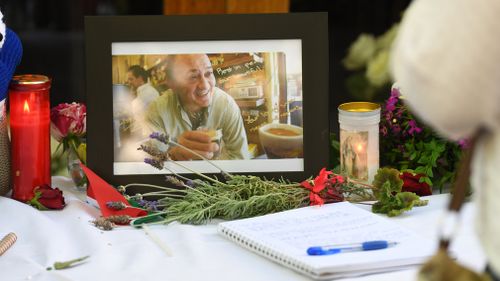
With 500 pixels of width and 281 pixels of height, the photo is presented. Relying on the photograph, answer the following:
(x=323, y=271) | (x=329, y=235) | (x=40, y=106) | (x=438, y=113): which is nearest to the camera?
(x=438, y=113)

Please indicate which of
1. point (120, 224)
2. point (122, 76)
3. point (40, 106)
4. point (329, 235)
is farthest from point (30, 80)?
point (329, 235)

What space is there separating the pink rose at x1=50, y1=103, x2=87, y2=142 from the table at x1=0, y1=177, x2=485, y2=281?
0.53ft

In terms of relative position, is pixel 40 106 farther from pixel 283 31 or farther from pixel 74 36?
pixel 74 36

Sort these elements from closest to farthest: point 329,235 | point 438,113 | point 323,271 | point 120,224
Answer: point 438,113, point 323,271, point 329,235, point 120,224

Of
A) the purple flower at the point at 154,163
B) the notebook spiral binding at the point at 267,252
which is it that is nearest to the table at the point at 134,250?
the notebook spiral binding at the point at 267,252

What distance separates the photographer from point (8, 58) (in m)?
1.36

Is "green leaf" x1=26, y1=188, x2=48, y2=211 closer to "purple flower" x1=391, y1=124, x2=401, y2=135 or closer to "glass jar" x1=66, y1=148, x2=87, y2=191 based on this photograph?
"glass jar" x1=66, y1=148, x2=87, y2=191

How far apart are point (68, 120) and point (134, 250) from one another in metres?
0.38

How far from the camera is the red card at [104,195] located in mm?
1313

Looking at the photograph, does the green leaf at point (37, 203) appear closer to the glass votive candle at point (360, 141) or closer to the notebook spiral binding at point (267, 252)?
the notebook spiral binding at point (267, 252)

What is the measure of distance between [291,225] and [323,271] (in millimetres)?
180

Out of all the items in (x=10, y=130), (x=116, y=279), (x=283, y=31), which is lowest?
(x=116, y=279)

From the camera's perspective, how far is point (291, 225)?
1208mm

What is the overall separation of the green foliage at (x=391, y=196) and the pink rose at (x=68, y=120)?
494 mm
